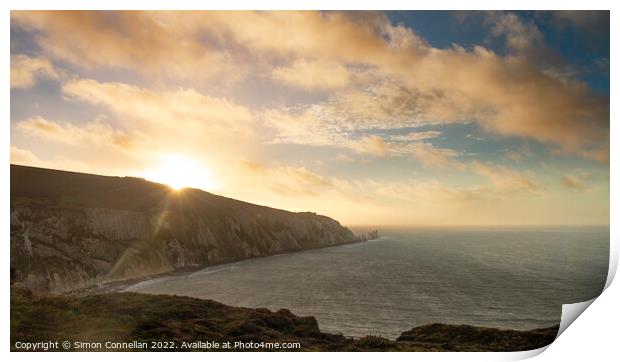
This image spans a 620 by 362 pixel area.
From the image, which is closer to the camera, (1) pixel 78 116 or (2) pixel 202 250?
(1) pixel 78 116

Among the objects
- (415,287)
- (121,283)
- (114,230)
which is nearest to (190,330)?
(415,287)

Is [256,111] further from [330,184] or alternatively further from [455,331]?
[455,331]

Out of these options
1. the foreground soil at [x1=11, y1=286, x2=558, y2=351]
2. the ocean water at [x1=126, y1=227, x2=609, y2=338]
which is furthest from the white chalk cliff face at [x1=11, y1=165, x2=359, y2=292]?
the foreground soil at [x1=11, y1=286, x2=558, y2=351]

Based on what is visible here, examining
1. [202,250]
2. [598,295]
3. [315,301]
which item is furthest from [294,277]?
[598,295]

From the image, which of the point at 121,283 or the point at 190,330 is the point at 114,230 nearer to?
the point at 121,283

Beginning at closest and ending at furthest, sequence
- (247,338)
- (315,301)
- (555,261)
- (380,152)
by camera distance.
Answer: (247,338) < (380,152) < (315,301) < (555,261)

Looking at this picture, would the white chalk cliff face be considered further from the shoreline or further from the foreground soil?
the foreground soil

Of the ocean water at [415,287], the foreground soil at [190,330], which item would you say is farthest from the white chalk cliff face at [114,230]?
the foreground soil at [190,330]

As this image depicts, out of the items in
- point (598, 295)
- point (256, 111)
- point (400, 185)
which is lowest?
point (598, 295)
